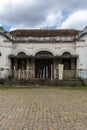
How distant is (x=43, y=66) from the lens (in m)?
39.5

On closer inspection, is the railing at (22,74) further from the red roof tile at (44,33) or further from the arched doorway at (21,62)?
the red roof tile at (44,33)

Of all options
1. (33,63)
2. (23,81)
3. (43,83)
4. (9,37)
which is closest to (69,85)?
(43,83)

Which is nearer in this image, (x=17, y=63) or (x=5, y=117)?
(x=5, y=117)

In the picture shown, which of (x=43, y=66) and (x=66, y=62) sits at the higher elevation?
(x=66, y=62)

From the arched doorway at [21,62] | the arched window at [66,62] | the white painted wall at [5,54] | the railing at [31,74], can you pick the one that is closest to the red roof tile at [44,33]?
the white painted wall at [5,54]

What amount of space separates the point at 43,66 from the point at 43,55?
1.54 meters

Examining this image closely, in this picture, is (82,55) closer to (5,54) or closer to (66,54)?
(66,54)

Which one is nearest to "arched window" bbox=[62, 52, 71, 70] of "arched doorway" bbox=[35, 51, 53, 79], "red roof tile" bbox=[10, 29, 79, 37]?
"arched doorway" bbox=[35, 51, 53, 79]

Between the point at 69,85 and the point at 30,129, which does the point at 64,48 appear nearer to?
the point at 69,85

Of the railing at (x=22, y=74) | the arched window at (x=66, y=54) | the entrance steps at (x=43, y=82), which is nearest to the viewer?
the entrance steps at (x=43, y=82)

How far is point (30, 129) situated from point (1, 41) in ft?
103

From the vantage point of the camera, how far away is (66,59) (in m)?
39.2

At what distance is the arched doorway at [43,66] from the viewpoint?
39.2 metres

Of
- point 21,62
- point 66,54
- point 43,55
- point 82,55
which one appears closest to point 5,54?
point 21,62
